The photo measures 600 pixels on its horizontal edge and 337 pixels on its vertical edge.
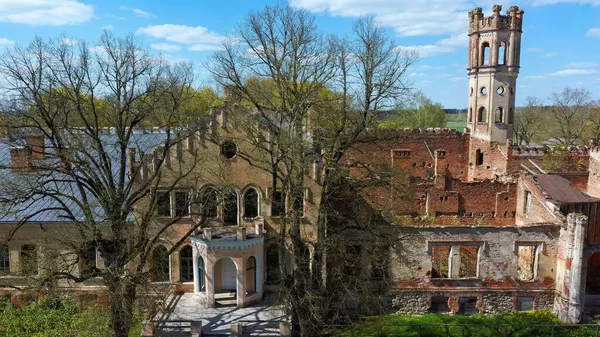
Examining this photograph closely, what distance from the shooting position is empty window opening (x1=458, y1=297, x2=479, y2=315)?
22180 millimetres

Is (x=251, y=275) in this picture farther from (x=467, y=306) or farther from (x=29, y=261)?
(x=467, y=306)

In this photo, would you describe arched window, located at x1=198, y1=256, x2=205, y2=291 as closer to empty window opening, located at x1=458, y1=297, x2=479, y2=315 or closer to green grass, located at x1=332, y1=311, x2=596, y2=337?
green grass, located at x1=332, y1=311, x2=596, y2=337

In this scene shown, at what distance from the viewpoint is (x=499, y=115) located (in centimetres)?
3756

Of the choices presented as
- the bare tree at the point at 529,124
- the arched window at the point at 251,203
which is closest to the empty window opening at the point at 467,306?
the arched window at the point at 251,203

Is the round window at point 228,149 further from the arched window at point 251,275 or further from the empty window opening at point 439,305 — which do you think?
the empty window opening at point 439,305

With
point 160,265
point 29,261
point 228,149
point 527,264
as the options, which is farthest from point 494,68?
point 29,261

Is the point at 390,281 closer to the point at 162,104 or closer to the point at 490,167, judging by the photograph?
the point at 162,104

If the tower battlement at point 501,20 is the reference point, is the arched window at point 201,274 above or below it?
below

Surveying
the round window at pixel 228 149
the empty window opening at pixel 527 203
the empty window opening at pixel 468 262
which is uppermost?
the round window at pixel 228 149

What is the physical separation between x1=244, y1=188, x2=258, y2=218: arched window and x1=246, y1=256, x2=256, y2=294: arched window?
2.12 meters

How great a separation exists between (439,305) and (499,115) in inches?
826

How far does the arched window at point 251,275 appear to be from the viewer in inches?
813

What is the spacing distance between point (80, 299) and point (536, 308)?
70.6 ft

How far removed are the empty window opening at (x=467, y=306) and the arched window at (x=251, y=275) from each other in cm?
993
